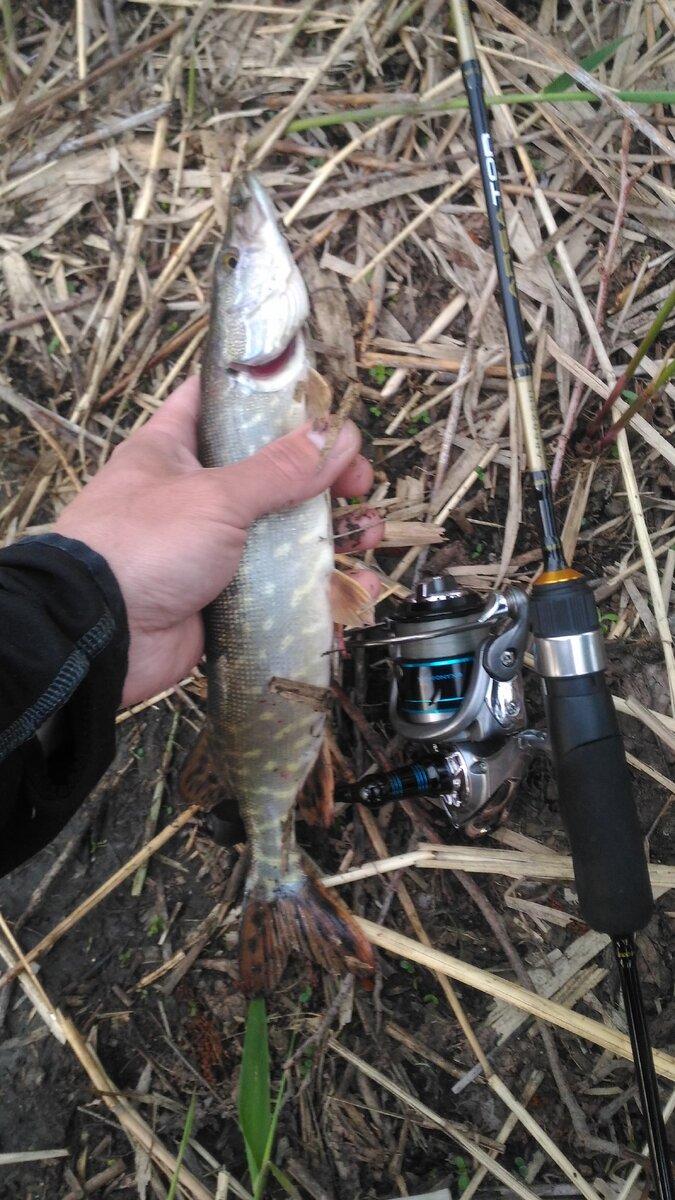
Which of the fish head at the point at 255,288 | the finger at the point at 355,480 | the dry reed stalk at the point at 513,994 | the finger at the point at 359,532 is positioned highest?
the fish head at the point at 255,288

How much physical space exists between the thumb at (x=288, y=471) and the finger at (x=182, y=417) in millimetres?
247

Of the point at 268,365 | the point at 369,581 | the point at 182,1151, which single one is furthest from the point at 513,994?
the point at 268,365

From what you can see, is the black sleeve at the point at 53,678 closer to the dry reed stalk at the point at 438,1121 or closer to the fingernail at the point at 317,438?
the fingernail at the point at 317,438

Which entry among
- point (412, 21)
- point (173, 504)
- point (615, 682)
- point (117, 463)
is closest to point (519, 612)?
point (615, 682)

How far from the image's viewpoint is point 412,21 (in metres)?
2.23

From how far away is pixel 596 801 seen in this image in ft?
4.65

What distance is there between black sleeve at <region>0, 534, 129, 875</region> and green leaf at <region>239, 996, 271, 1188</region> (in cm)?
68

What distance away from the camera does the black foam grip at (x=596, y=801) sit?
1369 millimetres

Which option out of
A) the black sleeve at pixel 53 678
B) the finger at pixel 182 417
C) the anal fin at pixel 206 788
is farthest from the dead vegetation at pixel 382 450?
the black sleeve at pixel 53 678

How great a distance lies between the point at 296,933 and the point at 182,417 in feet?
4.33

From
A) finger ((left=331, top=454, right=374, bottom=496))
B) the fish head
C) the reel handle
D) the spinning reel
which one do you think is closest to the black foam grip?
the reel handle

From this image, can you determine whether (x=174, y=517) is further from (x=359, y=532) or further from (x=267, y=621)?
(x=359, y=532)

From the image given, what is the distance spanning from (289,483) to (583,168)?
1341 millimetres

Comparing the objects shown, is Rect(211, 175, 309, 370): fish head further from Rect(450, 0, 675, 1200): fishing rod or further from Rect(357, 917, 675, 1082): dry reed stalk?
Rect(357, 917, 675, 1082): dry reed stalk
